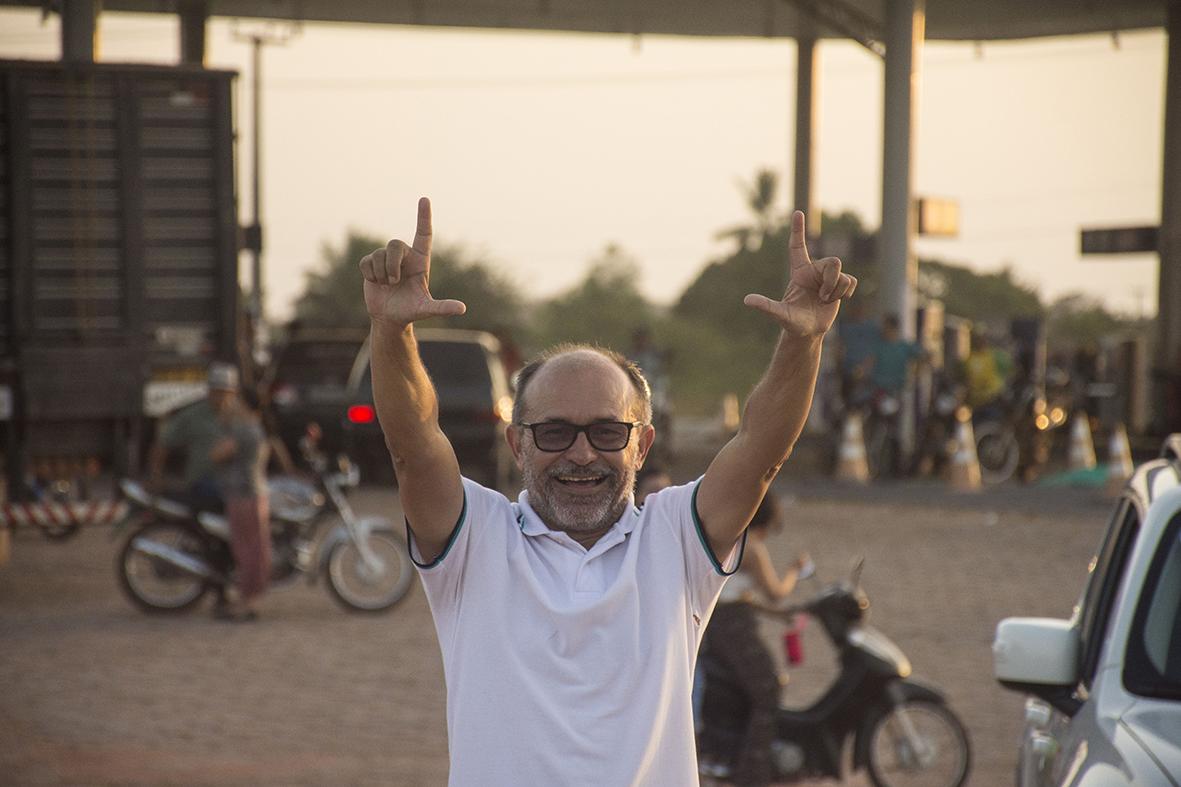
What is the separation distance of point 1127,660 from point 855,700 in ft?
9.37

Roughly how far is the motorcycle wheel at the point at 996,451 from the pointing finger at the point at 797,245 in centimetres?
1865

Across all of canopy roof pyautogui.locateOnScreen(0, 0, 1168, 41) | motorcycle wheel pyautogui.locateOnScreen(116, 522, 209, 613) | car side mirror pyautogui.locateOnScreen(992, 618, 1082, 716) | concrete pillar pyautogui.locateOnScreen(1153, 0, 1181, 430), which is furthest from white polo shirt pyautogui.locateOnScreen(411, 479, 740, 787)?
concrete pillar pyautogui.locateOnScreen(1153, 0, 1181, 430)

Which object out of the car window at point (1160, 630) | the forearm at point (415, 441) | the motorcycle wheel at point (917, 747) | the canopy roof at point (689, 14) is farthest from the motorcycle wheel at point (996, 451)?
the forearm at point (415, 441)

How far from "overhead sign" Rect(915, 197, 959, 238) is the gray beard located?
855 inches

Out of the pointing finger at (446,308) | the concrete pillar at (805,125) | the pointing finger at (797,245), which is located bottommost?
the pointing finger at (446,308)

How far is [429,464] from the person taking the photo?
3029mm

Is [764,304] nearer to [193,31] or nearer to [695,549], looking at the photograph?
[695,549]

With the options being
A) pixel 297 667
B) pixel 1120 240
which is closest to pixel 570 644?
pixel 297 667

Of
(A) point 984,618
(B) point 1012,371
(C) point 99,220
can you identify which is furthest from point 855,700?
(B) point 1012,371

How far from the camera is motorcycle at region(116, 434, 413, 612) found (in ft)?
37.8

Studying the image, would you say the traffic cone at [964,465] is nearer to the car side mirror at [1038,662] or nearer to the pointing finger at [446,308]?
the car side mirror at [1038,662]

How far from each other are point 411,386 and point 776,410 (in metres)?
0.63

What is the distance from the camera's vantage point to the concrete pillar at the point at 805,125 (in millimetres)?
30859

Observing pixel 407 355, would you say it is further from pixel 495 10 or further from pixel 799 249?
pixel 495 10
